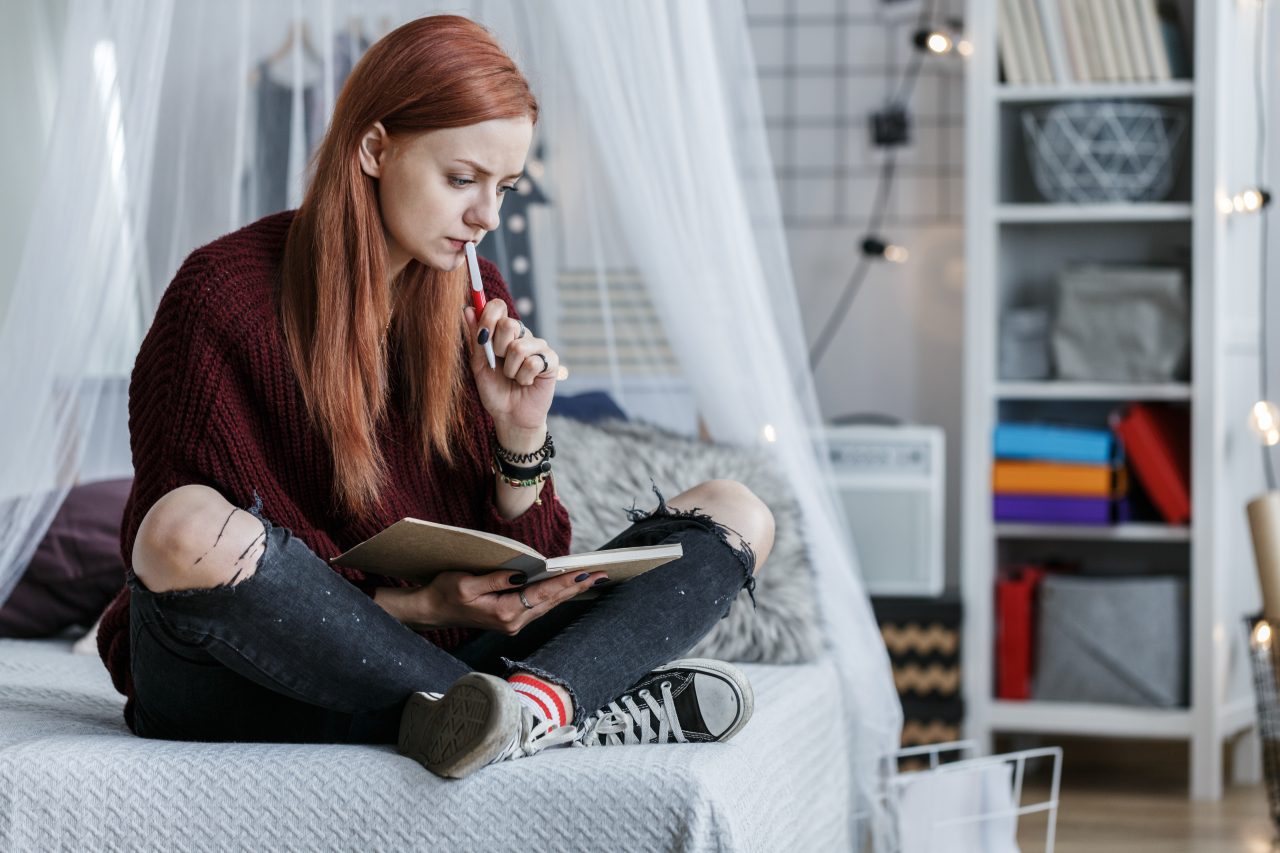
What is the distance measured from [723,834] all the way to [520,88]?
0.75 metres

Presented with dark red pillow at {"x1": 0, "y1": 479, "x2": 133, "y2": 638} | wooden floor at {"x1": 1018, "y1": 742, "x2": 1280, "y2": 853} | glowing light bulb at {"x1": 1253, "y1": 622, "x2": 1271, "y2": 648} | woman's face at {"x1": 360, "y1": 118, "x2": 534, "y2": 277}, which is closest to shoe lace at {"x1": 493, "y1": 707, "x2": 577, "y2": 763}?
woman's face at {"x1": 360, "y1": 118, "x2": 534, "y2": 277}

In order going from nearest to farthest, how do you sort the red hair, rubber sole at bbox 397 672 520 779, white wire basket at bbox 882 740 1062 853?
rubber sole at bbox 397 672 520 779 → the red hair → white wire basket at bbox 882 740 1062 853

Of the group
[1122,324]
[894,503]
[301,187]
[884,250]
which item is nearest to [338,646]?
[301,187]

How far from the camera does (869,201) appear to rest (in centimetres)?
301

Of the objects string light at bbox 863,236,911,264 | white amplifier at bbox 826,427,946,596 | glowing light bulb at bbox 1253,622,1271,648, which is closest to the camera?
glowing light bulb at bbox 1253,622,1271,648

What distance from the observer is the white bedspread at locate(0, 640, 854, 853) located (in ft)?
4.10

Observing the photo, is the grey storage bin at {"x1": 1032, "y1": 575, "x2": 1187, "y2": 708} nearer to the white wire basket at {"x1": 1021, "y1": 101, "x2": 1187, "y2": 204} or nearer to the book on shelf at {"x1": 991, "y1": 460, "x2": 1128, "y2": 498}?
the book on shelf at {"x1": 991, "y1": 460, "x2": 1128, "y2": 498}

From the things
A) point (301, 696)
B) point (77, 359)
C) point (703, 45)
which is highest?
point (703, 45)

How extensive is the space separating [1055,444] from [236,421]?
5.47 ft

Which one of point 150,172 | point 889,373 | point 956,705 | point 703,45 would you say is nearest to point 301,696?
point 150,172

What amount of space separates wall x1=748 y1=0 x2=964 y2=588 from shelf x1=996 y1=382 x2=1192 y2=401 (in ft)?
1.00

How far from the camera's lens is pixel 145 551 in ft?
4.16

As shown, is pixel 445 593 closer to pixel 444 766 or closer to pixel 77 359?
pixel 444 766

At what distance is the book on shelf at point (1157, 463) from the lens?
2621 millimetres
